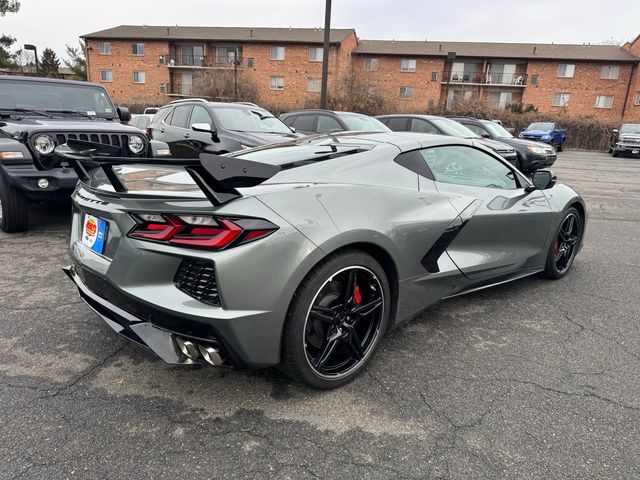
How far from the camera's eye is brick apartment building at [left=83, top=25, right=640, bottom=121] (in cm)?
4350

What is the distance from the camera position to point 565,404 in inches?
94.3

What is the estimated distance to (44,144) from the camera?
484cm

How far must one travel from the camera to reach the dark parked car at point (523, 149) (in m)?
12.3

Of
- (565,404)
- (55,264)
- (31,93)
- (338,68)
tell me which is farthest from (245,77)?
(565,404)

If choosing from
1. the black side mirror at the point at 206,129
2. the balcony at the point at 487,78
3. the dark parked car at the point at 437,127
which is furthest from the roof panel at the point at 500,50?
the black side mirror at the point at 206,129

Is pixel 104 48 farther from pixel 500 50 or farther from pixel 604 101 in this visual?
pixel 604 101

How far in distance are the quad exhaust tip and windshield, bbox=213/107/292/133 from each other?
20.1 feet

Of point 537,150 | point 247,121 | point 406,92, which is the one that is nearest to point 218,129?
point 247,121

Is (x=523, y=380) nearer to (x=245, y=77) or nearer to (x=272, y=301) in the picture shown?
(x=272, y=301)

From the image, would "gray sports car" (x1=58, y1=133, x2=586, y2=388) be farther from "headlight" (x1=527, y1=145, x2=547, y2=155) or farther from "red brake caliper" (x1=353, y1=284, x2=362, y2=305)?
"headlight" (x1=527, y1=145, x2=547, y2=155)

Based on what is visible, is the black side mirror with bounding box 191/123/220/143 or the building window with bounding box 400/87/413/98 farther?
the building window with bounding box 400/87/413/98

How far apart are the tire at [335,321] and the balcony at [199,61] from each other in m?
48.4

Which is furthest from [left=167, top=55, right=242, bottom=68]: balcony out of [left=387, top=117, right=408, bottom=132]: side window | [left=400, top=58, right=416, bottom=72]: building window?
[left=387, top=117, right=408, bottom=132]: side window

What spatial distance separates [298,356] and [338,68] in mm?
43850
